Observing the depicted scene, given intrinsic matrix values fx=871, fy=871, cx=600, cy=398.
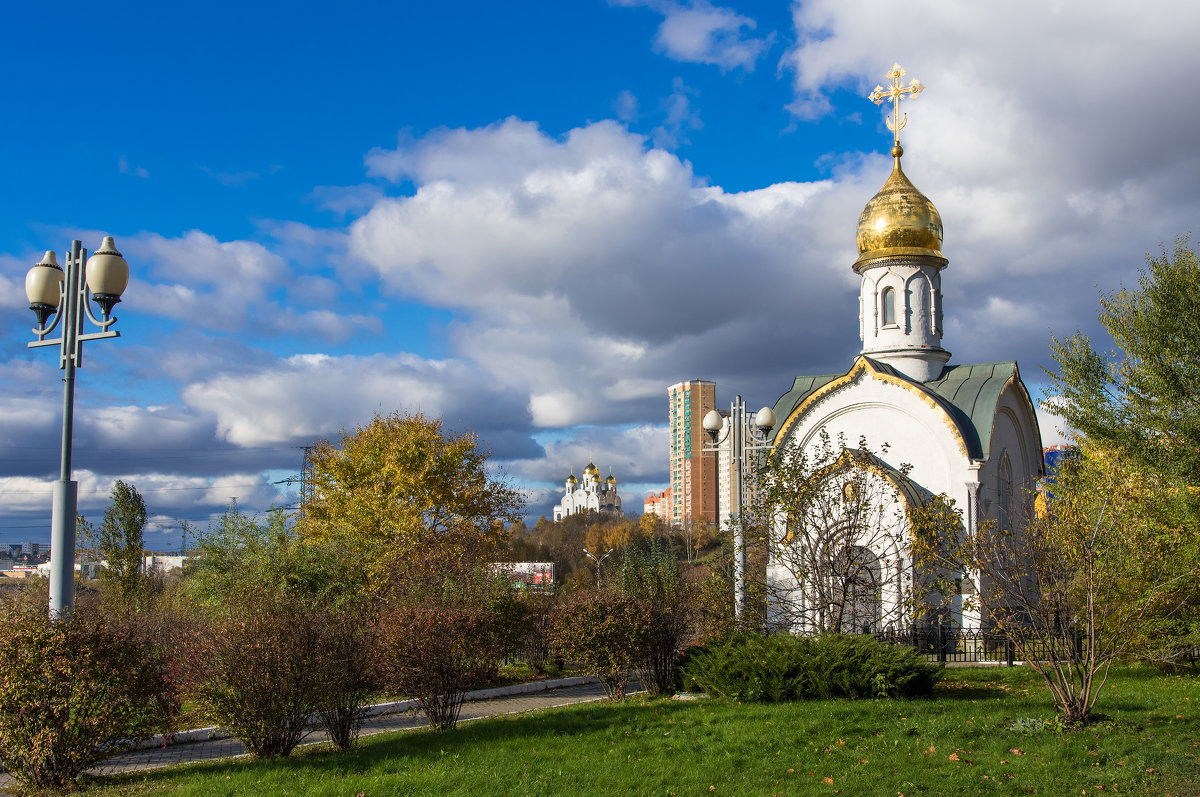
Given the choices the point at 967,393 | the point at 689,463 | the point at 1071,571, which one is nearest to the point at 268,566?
the point at 1071,571

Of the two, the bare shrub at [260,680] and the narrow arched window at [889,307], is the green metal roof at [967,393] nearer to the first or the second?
the narrow arched window at [889,307]

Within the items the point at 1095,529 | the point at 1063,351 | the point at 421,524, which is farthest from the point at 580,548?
the point at 1095,529

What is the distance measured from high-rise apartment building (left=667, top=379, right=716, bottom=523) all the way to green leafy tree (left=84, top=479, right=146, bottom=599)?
280 ft

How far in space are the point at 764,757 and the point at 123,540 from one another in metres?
21.0

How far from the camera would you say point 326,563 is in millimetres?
17016

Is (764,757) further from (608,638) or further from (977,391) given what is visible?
(977,391)

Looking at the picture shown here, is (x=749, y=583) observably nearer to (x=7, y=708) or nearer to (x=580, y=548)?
Result: (x=7, y=708)

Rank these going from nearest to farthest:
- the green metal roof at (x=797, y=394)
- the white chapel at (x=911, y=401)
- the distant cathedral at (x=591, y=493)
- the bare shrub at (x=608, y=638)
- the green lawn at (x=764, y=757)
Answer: the green lawn at (x=764, y=757) → the bare shrub at (x=608, y=638) → the white chapel at (x=911, y=401) → the green metal roof at (x=797, y=394) → the distant cathedral at (x=591, y=493)

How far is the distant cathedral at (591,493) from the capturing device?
12925 centimetres

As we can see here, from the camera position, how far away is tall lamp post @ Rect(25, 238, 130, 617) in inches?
297

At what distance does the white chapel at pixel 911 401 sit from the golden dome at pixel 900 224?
3cm

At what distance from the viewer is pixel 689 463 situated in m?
113

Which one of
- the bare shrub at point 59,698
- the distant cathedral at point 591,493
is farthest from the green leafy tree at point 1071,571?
the distant cathedral at point 591,493

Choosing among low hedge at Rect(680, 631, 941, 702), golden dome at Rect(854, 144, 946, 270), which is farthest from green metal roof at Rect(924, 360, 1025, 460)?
low hedge at Rect(680, 631, 941, 702)
